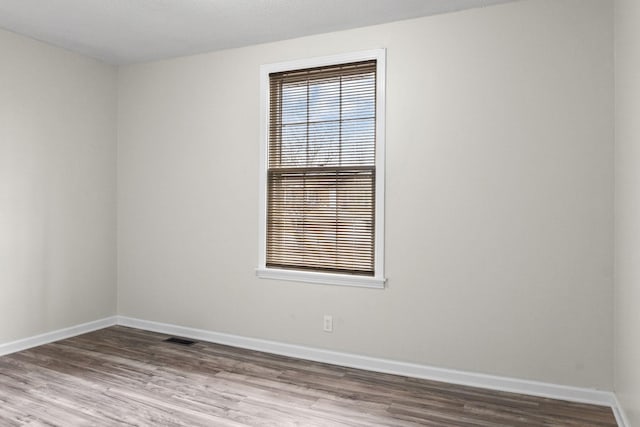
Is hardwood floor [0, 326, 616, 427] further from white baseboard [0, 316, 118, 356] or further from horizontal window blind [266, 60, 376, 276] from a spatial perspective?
horizontal window blind [266, 60, 376, 276]

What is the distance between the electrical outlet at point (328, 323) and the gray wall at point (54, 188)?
232cm

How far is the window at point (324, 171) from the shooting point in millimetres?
3473

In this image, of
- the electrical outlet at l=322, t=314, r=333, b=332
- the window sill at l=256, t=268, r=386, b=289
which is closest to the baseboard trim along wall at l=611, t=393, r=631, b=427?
the window sill at l=256, t=268, r=386, b=289

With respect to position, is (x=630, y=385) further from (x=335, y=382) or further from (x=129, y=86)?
(x=129, y=86)

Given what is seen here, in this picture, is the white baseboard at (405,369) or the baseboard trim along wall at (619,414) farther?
the white baseboard at (405,369)

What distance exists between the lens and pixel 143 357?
3652mm

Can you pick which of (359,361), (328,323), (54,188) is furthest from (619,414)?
(54,188)

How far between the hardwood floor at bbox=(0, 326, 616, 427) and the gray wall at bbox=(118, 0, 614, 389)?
0.90 feet

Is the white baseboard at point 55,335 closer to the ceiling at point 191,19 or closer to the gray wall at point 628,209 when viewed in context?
the ceiling at point 191,19

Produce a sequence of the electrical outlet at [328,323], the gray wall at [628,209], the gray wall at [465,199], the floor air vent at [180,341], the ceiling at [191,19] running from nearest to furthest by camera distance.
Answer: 1. the gray wall at [628,209]
2. the gray wall at [465,199]
3. the ceiling at [191,19]
4. the electrical outlet at [328,323]
5. the floor air vent at [180,341]

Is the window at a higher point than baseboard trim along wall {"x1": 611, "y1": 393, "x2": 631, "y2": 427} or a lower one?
higher

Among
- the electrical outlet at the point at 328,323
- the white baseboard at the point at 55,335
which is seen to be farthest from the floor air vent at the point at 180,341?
the electrical outlet at the point at 328,323

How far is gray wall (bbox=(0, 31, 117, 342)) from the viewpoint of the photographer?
3721mm

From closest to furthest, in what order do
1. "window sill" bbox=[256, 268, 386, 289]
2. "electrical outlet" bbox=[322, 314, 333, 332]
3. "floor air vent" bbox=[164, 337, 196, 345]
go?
"window sill" bbox=[256, 268, 386, 289] < "electrical outlet" bbox=[322, 314, 333, 332] < "floor air vent" bbox=[164, 337, 196, 345]
